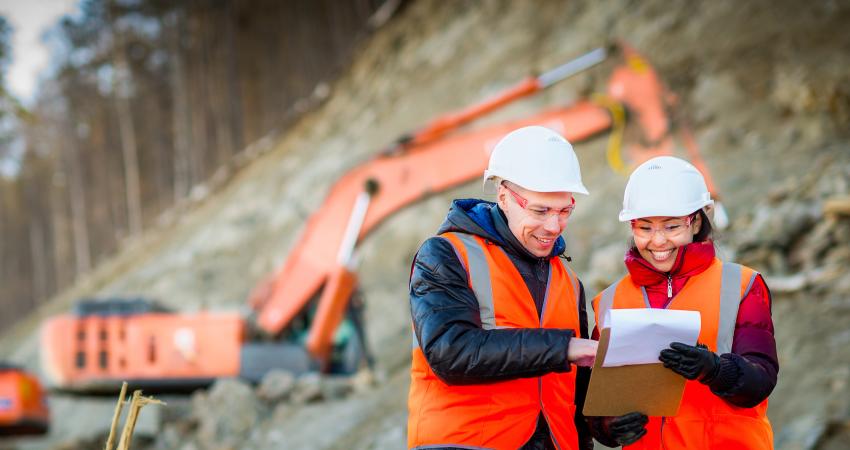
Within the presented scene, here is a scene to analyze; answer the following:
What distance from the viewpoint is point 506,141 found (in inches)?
110

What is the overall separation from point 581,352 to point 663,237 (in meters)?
0.62

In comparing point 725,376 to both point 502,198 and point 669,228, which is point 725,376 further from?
point 502,198

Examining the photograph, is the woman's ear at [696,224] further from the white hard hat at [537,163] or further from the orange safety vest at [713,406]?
the white hard hat at [537,163]

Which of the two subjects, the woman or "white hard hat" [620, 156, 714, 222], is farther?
"white hard hat" [620, 156, 714, 222]

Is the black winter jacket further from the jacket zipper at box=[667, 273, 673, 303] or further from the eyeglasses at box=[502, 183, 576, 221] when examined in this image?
the jacket zipper at box=[667, 273, 673, 303]

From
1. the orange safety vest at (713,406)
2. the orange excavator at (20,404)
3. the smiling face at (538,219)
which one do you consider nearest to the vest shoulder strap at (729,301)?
the orange safety vest at (713,406)

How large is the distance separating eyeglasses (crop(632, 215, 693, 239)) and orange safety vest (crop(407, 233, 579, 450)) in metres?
0.39

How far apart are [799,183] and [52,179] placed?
36.9 m

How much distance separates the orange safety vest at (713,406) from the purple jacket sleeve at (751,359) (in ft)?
0.10

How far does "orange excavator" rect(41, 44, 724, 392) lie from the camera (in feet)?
31.1

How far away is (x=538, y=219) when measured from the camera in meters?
2.66

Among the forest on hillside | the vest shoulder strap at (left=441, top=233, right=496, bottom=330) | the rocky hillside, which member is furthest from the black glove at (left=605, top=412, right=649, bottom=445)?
the forest on hillside

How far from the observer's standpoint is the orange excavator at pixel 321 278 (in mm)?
9477

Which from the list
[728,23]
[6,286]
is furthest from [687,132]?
[6,286]
